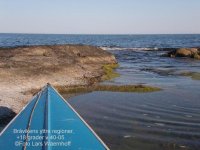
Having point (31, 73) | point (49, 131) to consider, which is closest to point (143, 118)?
point (49, 131)

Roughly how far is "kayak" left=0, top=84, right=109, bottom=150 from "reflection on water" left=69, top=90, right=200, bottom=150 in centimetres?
213

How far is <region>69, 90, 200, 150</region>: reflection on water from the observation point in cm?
1155

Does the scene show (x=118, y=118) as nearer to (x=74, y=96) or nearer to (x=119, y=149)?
(x=119, y=149)

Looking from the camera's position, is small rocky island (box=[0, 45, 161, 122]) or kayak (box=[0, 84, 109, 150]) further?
small rocky island (box=[0, 45, 161, 122])

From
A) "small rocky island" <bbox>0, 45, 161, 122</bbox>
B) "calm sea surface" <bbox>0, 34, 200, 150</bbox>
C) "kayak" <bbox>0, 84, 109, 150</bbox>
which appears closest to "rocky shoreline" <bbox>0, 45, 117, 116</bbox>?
"small rocky island" <bbox>0, 45, 161, 122</bbox>

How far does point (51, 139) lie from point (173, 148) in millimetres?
4610

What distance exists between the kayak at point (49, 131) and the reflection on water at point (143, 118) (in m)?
2.13

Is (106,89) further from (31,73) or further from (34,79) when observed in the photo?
(31,73)

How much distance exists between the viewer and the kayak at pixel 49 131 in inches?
309

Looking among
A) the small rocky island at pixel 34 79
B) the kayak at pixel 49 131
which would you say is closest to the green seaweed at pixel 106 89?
the small rocky island at pixel 34 79

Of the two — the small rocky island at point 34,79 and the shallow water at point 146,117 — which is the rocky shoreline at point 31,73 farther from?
the shallow water at point 146,117

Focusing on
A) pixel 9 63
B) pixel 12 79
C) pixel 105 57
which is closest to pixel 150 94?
pixel 12 79

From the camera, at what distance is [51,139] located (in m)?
7.97

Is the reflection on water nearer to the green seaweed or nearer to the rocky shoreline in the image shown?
the green seaweed
